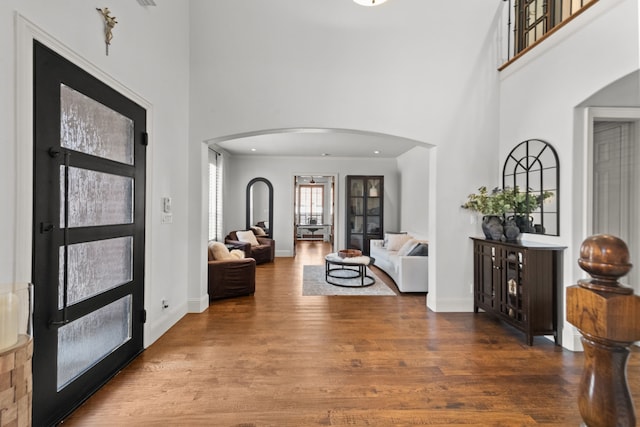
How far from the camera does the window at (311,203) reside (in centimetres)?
1451

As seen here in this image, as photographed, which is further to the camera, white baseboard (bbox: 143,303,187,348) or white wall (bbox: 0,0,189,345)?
white baseboard (bbox: 143,303,187,348)

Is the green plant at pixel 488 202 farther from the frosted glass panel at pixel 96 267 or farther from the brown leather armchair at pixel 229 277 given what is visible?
the frosted glass panel at pixel 96 267

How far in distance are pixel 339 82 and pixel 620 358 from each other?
396 centimetres

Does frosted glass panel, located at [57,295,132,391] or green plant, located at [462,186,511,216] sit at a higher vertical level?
green plant, located at [462,186,511,216]

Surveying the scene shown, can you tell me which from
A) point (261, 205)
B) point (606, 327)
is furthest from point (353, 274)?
point (606, 327)

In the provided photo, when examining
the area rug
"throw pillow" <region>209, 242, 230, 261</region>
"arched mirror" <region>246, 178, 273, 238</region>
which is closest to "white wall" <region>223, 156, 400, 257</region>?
"arched mirror" <region>246, 178, 273, 238</region>

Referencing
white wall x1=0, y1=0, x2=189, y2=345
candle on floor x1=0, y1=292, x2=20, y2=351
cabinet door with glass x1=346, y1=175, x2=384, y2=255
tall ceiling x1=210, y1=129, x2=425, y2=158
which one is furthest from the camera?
cabinet door with glass x1=346, y1=175, x2=384, y2=255

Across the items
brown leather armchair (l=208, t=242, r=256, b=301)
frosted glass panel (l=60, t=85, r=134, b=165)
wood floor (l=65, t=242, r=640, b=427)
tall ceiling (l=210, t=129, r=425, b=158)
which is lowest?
wood floor (l=65, t=242, r=640, b=427)

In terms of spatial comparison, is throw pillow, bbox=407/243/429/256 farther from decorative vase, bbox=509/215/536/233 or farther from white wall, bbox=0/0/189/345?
white wall, bbox=0/0/189/345

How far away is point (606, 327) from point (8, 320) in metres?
1.49

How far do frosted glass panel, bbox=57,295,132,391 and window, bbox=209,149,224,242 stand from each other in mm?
4545

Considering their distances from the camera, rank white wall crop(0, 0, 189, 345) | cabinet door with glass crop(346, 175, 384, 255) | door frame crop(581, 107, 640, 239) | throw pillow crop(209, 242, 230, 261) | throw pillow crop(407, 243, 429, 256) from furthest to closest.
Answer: cabinet door with glass crop(346, 175, 384, 255) < throw pillow crop(407, 243, 429, 256) < throw pillow crop(209, 242, 230, 261) < door frame crop(581, 107, 640, 239) < white wall crop(0, 0, 189, 345)

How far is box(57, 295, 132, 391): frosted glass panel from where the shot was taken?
82.1 inches

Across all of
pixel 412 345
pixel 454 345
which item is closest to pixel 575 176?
pixel 454 345
